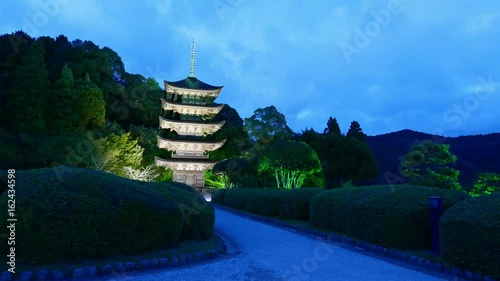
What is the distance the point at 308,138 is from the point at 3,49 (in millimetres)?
26778

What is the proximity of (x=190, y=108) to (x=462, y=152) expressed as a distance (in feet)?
88.0

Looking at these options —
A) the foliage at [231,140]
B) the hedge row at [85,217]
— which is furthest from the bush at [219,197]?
the hedge row at [85,217]

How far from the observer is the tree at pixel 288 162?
18.4m

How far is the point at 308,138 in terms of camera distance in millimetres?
31109

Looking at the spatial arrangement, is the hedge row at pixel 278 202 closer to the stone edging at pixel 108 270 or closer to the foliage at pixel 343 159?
the stone edging at pixel 108 270

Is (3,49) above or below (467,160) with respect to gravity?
above

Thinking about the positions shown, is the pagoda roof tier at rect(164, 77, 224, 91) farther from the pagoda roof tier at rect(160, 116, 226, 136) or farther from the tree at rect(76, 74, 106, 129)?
the tree at rect(76, 74, 106, 129)

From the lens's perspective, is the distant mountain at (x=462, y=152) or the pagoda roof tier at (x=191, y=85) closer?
the distant mountain at (x=462, y=152)

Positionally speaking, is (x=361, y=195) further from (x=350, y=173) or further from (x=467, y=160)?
(x=467, y=160)

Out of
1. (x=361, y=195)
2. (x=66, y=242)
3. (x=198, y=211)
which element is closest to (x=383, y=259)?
(x=361, y=195)

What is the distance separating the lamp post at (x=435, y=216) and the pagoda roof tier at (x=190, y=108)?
101ft

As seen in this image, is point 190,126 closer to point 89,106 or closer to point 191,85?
point 191,85

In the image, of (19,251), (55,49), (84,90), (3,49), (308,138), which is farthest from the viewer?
(55,49)

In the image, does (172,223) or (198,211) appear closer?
(172,223)
